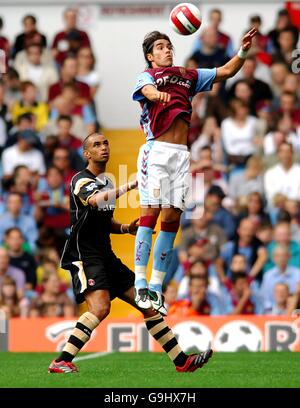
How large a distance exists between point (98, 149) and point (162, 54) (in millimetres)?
1082

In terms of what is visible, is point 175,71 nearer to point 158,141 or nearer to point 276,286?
point 158,141

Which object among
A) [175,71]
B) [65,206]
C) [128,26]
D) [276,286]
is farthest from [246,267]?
[175,71]

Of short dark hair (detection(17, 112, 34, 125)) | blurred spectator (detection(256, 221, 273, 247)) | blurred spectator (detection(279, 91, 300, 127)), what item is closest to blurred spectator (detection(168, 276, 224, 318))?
blurred spectator (detection(256, 221, 273, 247))

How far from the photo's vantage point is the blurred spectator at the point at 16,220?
Answer: 2005 cm

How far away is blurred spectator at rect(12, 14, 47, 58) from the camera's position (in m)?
21.8

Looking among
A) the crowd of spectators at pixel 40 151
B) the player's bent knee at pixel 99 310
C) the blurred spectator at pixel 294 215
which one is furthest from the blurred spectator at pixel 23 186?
the player's bent knee at pixel 99 310

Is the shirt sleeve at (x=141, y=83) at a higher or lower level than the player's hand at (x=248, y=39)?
lower

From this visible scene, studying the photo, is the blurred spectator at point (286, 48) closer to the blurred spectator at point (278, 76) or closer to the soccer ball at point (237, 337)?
the blurred spectator at point (278, 76)

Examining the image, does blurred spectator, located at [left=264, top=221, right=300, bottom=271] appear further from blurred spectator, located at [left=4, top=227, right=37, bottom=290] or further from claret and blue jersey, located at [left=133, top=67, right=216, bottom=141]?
claret and blue jersey, located at [left=133, top=67, right=216, bottom=141]

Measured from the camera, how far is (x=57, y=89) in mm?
21578

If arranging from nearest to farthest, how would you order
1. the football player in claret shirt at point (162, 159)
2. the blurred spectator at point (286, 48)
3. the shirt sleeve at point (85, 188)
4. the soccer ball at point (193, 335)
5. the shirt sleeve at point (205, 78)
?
1. the shirt sleeve at point (85, 188)
2. the football player in claret shirt at point (162, 159)
3. the shirt sleeve at point (205, 78)
4. the soccer ball at point (193, 335)
5. the blurred spectator at point (286, 48)

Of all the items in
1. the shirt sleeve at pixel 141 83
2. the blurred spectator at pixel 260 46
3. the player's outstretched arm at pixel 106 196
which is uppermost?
the blurred spectator at pixel 260 46

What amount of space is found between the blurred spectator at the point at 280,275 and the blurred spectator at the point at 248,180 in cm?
146

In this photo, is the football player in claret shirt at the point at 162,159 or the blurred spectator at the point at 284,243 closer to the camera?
the football player in claret shirt at the point at 162,159
